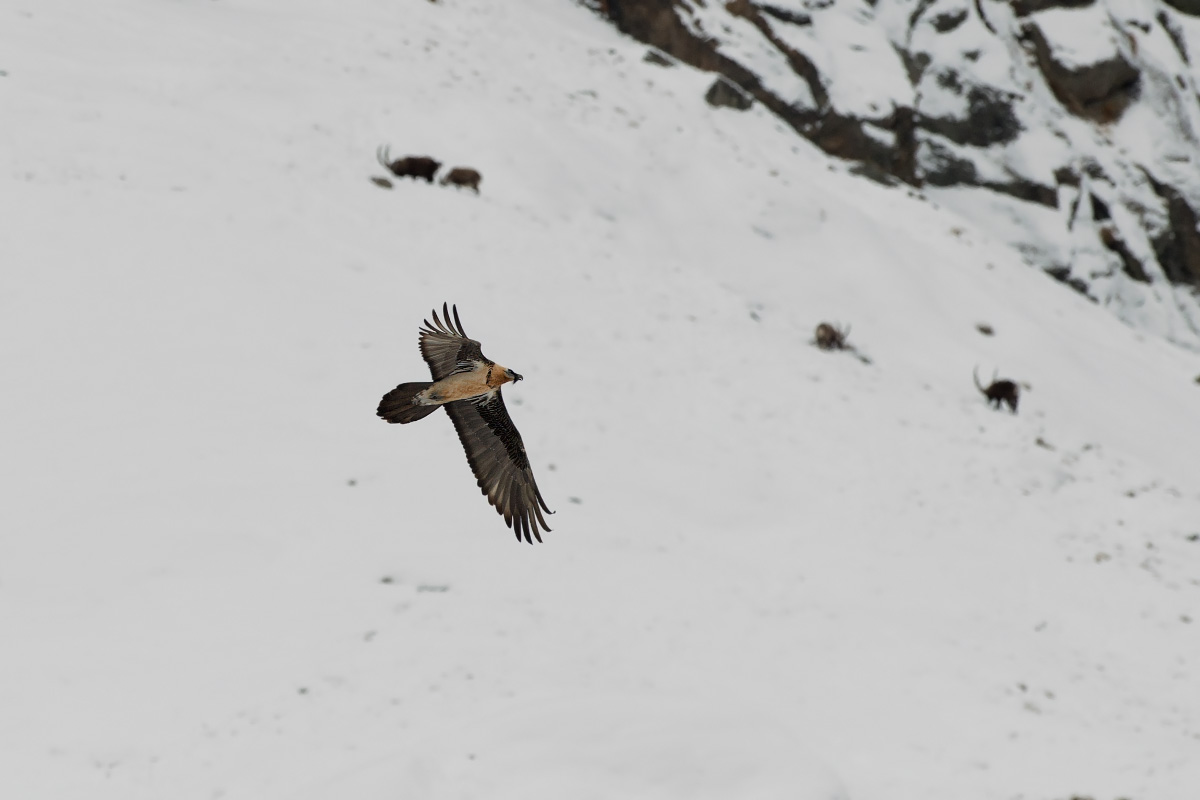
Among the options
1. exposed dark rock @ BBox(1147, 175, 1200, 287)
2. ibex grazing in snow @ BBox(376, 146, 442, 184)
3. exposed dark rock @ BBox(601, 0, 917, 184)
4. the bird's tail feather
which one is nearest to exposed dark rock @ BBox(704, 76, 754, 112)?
exposed dark rock @ BBox(601, 0, 917, 184)

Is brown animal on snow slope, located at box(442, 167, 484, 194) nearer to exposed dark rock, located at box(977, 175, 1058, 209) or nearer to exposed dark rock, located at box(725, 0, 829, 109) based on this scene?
exposed dark rock, located at box(725, 0, 829, 109)

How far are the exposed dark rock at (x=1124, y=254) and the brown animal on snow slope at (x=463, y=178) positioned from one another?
17.8 meters

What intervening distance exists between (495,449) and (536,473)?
455 centimetres

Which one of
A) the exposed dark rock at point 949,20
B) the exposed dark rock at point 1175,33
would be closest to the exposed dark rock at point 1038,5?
the exposed dark rock at point 949,20

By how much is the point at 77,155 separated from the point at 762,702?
1079 cm

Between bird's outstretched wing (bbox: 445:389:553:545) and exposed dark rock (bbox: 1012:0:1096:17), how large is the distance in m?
28.0

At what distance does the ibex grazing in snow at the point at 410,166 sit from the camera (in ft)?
51.5

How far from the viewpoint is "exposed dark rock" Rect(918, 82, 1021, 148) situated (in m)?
26.8

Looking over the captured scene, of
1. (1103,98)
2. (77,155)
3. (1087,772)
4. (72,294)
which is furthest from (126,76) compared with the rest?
(1103,98)

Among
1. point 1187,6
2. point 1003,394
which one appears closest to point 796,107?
point 1003,394

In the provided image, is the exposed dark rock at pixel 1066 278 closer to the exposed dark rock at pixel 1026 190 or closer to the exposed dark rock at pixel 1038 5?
the exposed dark rock at pixel 1026 190

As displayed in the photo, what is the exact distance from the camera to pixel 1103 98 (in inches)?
1139

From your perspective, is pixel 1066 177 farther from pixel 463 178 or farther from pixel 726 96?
pixel 463 178

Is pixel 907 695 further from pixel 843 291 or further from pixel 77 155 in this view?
pixel 77 155
